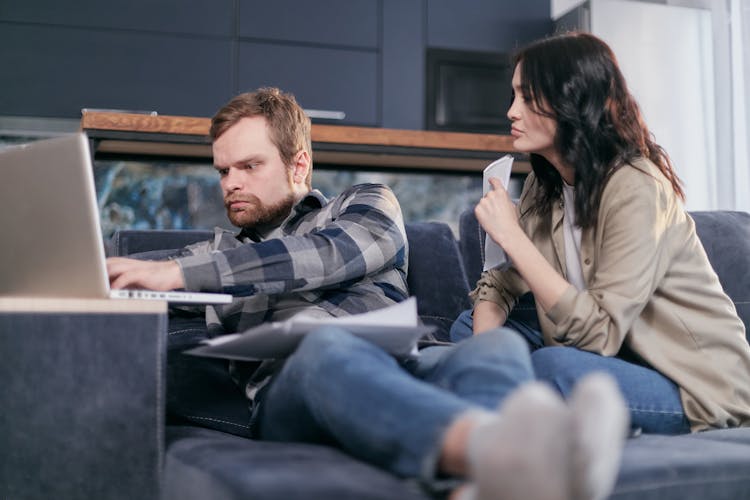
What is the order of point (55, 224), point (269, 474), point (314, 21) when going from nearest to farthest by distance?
1. point (269, 474)
2. point (55, 224)
3. point (314, 21)

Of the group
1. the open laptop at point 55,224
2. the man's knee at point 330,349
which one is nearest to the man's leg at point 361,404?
the man's knee at point 330,349

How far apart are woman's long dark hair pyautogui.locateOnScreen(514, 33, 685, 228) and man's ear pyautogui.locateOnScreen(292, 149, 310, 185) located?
52 cm

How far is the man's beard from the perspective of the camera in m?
1.76

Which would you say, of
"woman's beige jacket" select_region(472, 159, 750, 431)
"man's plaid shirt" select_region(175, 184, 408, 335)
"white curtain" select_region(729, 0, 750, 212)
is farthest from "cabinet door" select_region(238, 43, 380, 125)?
"woman's beige jacket" select_region(472, 159, 750, 431)

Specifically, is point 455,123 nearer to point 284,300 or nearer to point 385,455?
point 284,300

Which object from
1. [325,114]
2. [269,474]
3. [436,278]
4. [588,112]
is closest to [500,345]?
[269,474]

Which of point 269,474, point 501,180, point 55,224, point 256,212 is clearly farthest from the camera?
point 256,212

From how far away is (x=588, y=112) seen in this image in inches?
61.4

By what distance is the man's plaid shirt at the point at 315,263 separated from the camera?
1.43 m

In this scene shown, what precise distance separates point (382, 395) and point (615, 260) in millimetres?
676

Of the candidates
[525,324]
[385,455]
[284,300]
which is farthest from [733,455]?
[284,300]

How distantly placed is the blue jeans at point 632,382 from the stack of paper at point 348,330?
286mm

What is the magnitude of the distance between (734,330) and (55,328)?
1175 millimetres

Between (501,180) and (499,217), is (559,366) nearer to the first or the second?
(499,217)
